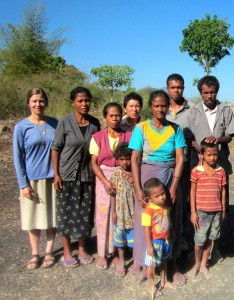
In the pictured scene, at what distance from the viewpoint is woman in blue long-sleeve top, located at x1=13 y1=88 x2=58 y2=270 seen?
3.36 metres

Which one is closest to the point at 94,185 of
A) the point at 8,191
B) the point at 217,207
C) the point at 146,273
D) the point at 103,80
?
the point at 146,273

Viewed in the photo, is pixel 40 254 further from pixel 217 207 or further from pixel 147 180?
pixel 217 207

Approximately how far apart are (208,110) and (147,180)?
1.07 m

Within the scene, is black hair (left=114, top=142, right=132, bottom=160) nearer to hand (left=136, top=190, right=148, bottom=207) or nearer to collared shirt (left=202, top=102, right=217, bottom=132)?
hand (left=136, top=190, right=148, bottom=207)

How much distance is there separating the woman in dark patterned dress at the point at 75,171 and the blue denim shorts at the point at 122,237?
1.16 feet

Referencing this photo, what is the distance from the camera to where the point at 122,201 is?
3.28 m

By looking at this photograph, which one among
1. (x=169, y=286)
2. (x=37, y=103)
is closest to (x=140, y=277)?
(x=169, y=286)

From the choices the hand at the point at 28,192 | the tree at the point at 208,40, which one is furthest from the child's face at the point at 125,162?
the tree at the point at 208,40

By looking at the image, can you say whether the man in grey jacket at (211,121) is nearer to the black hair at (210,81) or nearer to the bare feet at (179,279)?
the black hair at (210,81)

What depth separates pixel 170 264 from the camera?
3438 millimetres

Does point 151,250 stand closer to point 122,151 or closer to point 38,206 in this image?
point 122,151

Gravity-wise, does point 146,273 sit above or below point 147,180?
below

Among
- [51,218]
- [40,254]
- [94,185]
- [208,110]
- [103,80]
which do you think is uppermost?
[103,80]

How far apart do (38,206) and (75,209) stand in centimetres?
39
